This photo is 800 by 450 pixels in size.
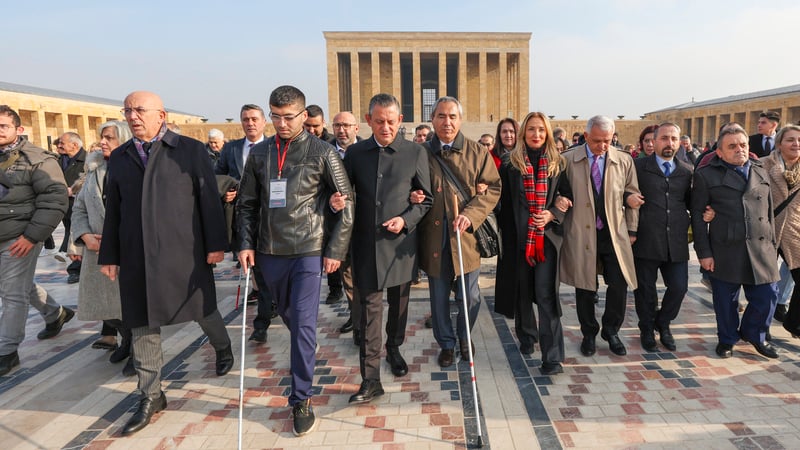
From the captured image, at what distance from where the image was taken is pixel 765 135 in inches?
249

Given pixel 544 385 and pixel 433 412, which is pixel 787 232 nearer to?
pixel 544 385

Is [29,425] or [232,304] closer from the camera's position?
[29,425]

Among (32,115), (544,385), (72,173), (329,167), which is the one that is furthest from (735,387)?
(32,115)

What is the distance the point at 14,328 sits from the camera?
411 centimetres

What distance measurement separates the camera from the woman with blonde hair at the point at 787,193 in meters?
4.09

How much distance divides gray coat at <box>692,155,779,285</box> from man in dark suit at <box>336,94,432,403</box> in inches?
104

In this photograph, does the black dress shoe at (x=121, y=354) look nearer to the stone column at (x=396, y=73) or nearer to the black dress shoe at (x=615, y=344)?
the black dress shoe at (x=615, y=344)

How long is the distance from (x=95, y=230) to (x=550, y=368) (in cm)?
403

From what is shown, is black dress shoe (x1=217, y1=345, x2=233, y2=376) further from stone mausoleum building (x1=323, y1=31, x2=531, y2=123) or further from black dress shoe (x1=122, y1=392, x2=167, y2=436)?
stone mausoleum building (x1=323, y1=31, x2=531, y2=123)

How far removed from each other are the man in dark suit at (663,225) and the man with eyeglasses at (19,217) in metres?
5.57

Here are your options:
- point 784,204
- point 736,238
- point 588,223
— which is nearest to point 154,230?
point 588,223

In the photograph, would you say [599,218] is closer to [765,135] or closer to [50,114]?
[765,135]

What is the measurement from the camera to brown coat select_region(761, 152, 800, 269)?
411 cm

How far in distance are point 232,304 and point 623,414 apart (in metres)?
4.82
